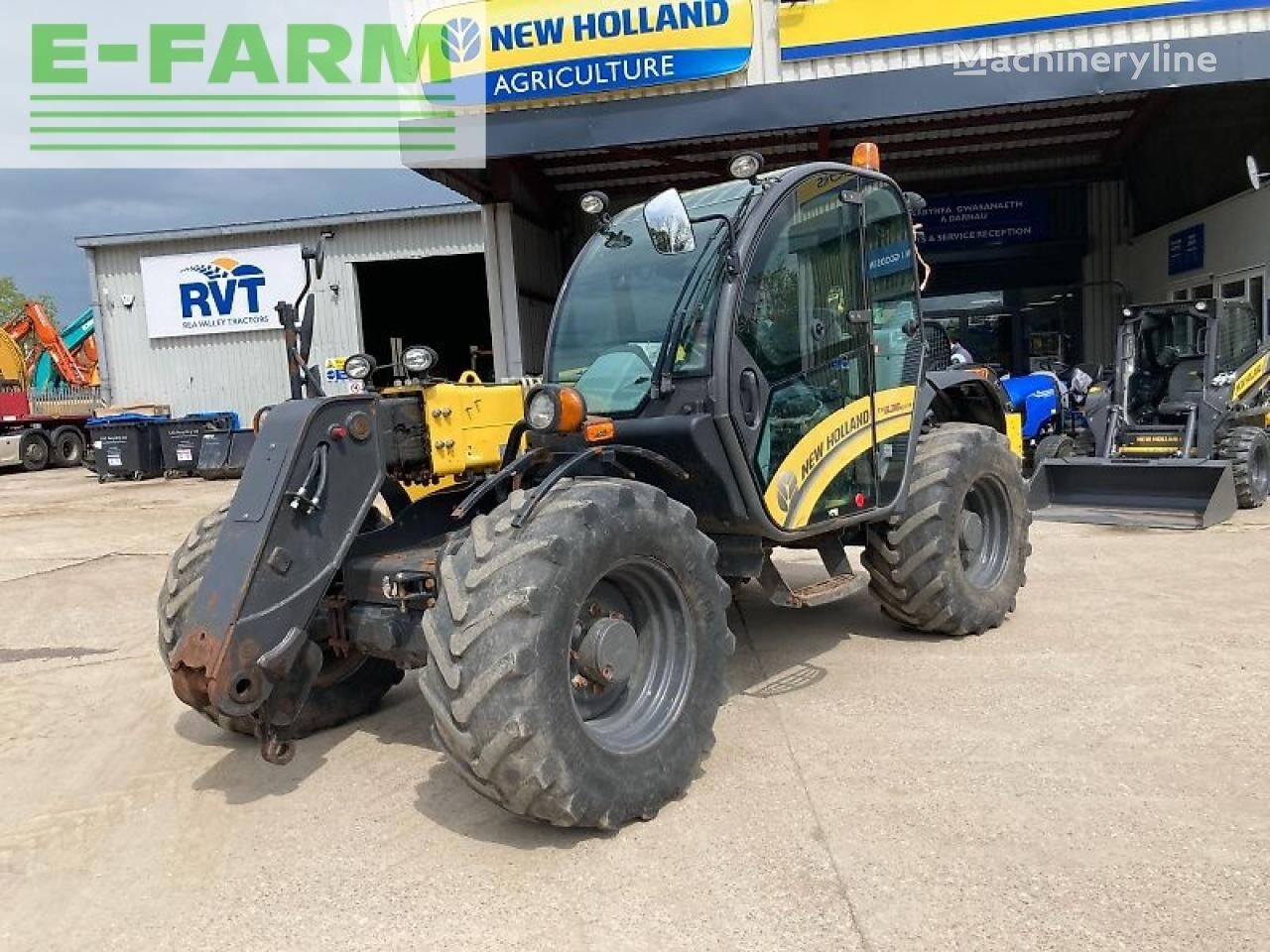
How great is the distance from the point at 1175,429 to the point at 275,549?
9.18 m

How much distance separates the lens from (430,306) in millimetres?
29531

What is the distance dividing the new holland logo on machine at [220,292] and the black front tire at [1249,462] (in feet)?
59.3

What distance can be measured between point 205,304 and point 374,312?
617cm

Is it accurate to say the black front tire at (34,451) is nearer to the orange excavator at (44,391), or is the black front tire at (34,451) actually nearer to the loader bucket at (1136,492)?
the orange excavator at (44,391)

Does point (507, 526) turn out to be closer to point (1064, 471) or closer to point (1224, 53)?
point (1064, 471)

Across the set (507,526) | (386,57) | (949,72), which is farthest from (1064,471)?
(386,57)

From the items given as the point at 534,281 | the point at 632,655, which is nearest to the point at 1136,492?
the point at 632,655

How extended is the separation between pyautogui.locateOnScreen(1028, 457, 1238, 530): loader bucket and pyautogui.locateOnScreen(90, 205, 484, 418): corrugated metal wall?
13.9 m

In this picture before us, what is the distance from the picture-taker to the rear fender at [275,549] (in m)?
3.30

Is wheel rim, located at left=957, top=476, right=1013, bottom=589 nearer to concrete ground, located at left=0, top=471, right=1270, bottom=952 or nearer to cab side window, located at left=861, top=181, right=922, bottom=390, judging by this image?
concrete ground, located at left=0, top=471, right=1270, bottom=952

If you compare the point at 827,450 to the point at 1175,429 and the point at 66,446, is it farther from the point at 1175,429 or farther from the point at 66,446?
the point at 66,446

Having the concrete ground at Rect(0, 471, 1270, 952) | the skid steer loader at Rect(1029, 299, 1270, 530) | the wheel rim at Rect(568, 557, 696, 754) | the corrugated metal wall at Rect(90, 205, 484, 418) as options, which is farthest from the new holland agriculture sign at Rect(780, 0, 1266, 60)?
the wheel rim at Rect(568, 557, 696, 754)

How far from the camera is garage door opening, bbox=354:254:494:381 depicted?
2567 cm

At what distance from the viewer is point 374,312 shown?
27203 millimetres
